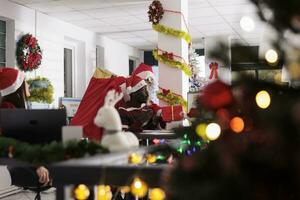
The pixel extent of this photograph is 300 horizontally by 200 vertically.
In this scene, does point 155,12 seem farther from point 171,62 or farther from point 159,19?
point 171,62

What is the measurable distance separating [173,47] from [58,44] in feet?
8.68

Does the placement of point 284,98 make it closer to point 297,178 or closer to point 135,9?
point 297,178

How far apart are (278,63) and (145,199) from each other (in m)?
2.74

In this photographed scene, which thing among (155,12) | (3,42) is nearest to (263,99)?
(155,12)

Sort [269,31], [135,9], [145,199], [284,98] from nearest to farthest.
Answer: [284,98] < [269,31] < [145,199] < [135,9]

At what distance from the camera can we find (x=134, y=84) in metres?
3.92

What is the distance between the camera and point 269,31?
113cm

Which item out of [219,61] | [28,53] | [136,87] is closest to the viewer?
[219,61]

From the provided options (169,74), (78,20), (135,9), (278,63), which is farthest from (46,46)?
(278,63)

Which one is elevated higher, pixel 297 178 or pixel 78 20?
pixel 78 20

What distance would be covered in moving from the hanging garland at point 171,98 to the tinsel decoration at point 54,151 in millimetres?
3544

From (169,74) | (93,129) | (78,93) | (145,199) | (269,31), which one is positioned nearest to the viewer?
(269,31)

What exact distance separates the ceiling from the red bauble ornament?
4825mm

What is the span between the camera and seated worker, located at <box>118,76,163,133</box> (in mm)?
3490
